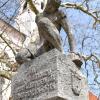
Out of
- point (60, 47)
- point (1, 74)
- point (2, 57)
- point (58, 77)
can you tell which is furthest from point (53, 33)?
point (2, 57)

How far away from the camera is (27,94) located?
219 inches

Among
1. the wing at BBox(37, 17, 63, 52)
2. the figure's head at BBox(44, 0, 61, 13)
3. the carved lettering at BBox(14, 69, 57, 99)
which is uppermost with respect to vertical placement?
the figure's head at BBox(44, 0, 61, 13)

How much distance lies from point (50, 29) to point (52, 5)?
0.49 m

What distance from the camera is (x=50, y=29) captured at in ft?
18.8

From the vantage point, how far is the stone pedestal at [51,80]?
5176 millimetres

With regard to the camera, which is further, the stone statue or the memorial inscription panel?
the stone statue

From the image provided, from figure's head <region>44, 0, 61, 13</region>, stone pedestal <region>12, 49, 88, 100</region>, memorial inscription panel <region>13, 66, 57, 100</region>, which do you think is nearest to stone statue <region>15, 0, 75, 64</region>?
figure's head <region>44, 0, 61, 13</region>

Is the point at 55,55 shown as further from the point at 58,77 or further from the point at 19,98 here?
the point at 19,98

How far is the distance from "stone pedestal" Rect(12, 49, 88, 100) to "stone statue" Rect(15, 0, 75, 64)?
199 millimetres

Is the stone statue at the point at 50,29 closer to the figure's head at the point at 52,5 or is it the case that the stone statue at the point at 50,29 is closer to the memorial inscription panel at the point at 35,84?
the figure's head at the point at 52,5

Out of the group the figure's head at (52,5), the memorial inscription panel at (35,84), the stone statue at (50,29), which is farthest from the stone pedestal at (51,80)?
the figure's head at (52,5)

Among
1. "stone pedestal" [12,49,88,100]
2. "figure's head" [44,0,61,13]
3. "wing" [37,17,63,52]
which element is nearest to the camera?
"stone pedestal" [12,49,88,100]

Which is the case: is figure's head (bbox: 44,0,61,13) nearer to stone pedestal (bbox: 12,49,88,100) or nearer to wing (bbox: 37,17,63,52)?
wing (bbox: 37,17,63,52)

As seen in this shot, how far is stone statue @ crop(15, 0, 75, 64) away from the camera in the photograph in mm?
5723
